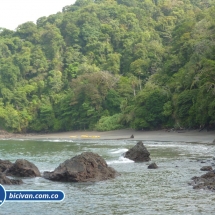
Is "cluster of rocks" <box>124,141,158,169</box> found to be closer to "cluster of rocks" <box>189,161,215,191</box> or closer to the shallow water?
the shallow water

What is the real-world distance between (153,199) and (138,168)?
9047mm

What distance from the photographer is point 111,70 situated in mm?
96438

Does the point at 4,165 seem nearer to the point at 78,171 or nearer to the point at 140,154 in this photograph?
the point at 78,171

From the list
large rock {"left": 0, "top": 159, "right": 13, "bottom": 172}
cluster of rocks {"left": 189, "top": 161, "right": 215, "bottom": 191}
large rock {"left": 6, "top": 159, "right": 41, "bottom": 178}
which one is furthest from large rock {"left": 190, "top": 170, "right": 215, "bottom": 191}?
large rock {"left": 0, "top": 159, "right": 13, "bottom": 172}

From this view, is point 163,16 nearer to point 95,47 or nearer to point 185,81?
point 95,47

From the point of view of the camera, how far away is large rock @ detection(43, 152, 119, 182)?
22828 millimetres

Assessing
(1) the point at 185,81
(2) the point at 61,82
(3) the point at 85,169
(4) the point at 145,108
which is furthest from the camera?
(2) the point at 61,82

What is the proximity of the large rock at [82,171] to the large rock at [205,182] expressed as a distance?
4.82m

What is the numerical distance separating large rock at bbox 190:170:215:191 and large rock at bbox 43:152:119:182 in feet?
15.8

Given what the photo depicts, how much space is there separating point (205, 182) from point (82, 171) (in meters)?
6.40

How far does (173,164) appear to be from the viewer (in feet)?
94.3

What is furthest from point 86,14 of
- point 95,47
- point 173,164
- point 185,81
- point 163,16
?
point 173,164

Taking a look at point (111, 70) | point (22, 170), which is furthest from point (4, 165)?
point (111, 70)

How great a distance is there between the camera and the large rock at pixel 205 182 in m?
19.5
